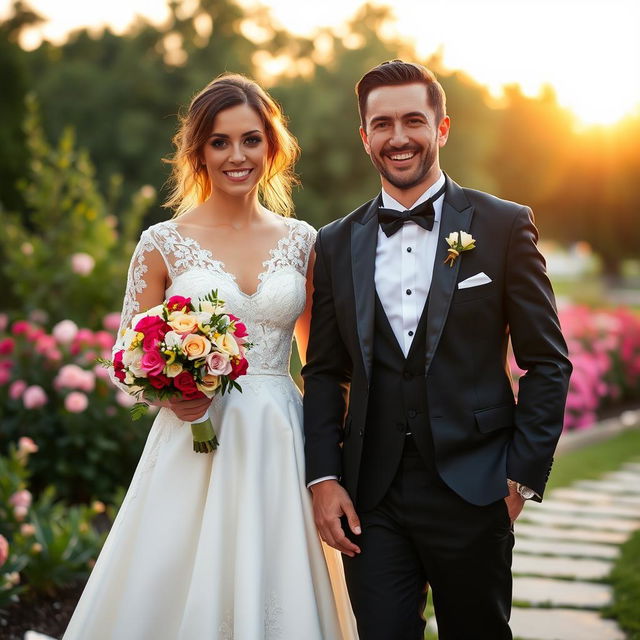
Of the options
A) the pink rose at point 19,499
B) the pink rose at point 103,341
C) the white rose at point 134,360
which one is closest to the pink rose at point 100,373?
the pink rose at point 103,341

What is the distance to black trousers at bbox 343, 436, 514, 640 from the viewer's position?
3025 millimetres

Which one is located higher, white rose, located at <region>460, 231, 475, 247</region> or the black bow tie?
the black bow tie

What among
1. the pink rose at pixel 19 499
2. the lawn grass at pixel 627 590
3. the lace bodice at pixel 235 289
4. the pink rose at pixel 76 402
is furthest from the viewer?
the pink rose at pixel 76 402

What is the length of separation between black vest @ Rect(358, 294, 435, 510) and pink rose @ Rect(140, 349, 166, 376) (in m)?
0.74

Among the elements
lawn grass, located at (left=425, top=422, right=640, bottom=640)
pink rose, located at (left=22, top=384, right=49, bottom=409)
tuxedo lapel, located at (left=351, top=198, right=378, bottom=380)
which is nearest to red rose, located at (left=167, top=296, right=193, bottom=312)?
tuxedo lapel, located at (left=351, top=198, right=378, bottom=380)

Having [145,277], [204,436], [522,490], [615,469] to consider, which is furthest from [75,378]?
[615,469]

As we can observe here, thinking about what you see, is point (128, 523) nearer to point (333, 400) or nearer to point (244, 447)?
point (244, 447)

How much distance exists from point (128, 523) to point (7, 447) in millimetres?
3355

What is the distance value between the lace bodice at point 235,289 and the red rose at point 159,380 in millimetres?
600

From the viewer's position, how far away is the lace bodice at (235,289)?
358cm

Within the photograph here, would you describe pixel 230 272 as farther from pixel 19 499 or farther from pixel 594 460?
pixel 594 460

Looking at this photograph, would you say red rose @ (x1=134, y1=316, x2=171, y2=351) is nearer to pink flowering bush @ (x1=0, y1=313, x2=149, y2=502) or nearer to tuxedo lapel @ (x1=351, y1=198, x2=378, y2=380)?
tuxedo lapel @ (x1=351, y1=198, x2=378, y2=380)

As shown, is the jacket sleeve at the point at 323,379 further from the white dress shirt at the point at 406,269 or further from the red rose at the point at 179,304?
the red rose at the point at 179,304

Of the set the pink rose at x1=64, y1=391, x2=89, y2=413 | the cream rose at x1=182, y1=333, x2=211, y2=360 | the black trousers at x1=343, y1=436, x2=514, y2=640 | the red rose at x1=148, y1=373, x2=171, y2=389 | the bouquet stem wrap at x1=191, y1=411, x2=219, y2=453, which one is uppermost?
the cream rose at x1=182, y1=333, x2=211, y2=360
